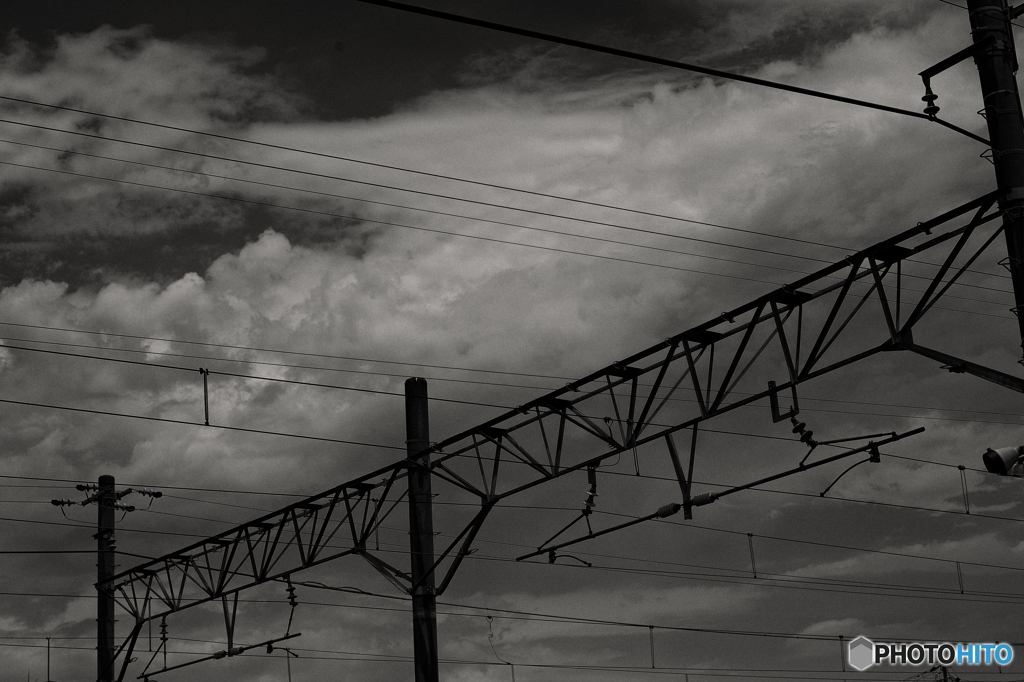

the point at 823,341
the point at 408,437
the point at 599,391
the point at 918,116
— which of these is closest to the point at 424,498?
the point at 408,437

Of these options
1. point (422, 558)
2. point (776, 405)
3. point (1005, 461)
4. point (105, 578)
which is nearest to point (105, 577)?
point (105, 578)

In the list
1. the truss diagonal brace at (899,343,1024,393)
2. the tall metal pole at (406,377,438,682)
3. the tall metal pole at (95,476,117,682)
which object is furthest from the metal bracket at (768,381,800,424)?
the tall metal pole at (95,476,117,682)

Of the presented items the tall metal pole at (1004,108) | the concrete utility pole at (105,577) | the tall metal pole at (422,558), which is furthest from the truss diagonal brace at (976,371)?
the concrete utility pole at (105,577)

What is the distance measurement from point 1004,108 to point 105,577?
23.0 meters

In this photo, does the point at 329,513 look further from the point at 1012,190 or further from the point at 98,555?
the point at 1012,190

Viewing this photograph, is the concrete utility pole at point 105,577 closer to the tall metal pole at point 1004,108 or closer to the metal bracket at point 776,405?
the metal bracket at point 776,405

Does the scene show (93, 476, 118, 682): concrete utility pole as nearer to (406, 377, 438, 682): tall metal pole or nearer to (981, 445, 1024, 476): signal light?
(406, 377, 438, 682): tall metal pole

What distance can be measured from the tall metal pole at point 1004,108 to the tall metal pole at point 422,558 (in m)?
12.2

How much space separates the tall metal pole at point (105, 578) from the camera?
90.2ft

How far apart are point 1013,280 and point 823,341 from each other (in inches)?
125

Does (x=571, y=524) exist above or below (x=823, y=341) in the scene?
below

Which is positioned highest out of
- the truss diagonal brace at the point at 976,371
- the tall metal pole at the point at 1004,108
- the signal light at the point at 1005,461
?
the tall metal pole at the point at 1004,108

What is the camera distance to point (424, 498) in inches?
897

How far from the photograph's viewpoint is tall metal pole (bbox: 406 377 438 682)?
2228 cm
